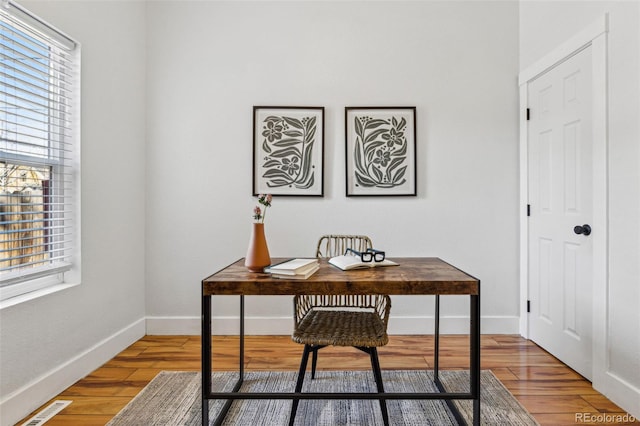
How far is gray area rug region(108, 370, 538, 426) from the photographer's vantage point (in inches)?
71.9

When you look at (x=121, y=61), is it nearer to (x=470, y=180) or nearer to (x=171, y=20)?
(x=171, y=20)

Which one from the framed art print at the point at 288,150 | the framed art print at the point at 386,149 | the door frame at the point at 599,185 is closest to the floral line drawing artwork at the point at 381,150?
the framed art print at the point at 386,149

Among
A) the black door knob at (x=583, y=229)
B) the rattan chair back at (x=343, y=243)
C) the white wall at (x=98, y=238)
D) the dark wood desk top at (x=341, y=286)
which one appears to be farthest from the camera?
the rattan chair back at (x=343, y=243)

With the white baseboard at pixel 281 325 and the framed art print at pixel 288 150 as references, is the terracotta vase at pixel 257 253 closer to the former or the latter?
the framed art print at pixel 288 150

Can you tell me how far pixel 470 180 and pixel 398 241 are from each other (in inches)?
29.8

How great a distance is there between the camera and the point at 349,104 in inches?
120

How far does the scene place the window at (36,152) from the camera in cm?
183

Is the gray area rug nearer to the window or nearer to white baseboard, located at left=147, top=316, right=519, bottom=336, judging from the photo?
white baseboard, located at left=147, top=316, right=519, bottom=336

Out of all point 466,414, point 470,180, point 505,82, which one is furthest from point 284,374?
point 505,82

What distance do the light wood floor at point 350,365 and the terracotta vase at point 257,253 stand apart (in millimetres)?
1013

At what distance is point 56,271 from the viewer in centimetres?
214

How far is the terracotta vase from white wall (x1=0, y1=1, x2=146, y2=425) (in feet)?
3.76

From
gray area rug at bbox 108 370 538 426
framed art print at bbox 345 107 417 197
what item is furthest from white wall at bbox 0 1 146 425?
→ framed art print at bbox 345 107 417 197

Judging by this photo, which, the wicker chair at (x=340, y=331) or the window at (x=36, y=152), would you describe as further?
the window at (x=36, y=152)
